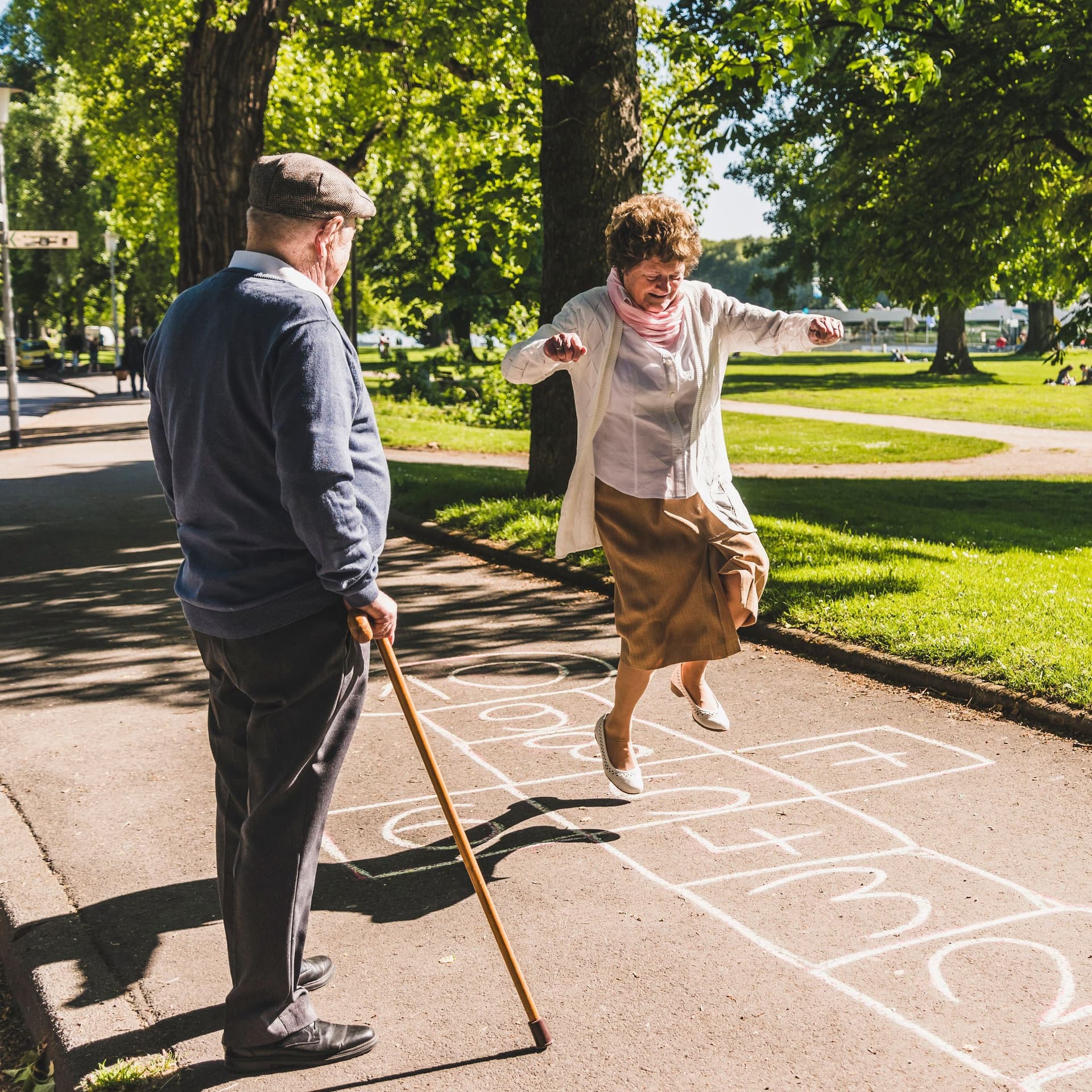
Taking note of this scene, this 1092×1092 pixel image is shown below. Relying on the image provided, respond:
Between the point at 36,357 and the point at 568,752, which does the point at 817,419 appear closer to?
the point at 568,752

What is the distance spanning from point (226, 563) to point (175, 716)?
351 centimetres

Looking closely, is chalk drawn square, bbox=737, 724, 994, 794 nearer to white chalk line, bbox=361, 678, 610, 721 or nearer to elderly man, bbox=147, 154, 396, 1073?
white chalk line, bbox=361, 678, 610, 721

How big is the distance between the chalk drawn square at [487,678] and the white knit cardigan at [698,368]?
5.93ft

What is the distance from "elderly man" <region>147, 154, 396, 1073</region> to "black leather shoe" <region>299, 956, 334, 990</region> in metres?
0.35

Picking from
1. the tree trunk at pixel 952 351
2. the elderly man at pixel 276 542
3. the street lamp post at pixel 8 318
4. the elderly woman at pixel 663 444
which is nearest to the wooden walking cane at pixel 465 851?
the elderly man at pixel 276 542

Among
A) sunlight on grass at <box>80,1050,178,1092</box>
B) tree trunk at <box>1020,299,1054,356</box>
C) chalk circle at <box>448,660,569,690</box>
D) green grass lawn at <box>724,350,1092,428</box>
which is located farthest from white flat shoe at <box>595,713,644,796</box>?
tree trunk at <box>1020,299,1054,356</box>

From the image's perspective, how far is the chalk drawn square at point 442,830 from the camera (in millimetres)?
4383

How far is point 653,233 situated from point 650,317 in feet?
0.97

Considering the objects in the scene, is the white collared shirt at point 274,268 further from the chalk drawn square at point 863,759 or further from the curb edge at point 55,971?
the chalk drawn square at point 863,759

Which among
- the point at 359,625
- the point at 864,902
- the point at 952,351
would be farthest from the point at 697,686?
the point at 952,351

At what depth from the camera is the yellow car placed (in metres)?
51.6

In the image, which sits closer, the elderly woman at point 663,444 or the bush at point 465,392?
the elderly woman at point 663,444

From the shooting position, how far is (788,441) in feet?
70.0

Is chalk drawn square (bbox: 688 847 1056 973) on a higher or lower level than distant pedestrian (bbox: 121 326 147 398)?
lower
